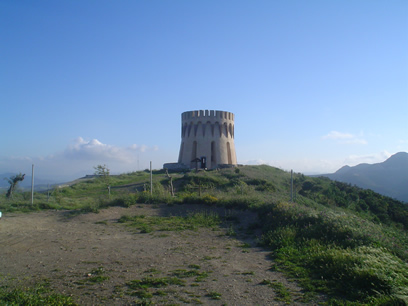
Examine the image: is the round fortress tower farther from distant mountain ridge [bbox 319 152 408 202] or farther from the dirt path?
the dirt path

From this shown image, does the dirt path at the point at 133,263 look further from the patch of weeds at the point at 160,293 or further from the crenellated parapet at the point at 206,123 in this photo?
the crenellated parapet at the point at 206,123

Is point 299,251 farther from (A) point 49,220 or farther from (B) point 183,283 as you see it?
(A) point 49,220

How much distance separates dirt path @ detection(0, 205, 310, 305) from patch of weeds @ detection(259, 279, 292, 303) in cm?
6

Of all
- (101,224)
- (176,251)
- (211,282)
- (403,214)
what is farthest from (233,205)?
(403,214)

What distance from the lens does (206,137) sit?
138ft

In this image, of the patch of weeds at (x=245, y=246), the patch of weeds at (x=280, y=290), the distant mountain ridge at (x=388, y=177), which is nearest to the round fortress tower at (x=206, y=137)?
the distant mountain ridge at (x=388, y=177)

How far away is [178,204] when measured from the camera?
16.1 metres

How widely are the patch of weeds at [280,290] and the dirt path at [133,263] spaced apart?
62mm

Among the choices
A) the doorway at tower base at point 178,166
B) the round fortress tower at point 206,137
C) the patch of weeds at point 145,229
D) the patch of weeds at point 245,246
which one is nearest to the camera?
the patch of weeds at point 245,246

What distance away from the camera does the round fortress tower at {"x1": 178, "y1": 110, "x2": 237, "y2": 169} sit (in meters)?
42.2

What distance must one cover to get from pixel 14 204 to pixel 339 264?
15.0m

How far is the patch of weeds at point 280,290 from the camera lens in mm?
5213

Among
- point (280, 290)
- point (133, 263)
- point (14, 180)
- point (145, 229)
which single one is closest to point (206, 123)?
point (14, 180)

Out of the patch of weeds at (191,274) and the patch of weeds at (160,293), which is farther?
the patch of weeds at (191,274)
